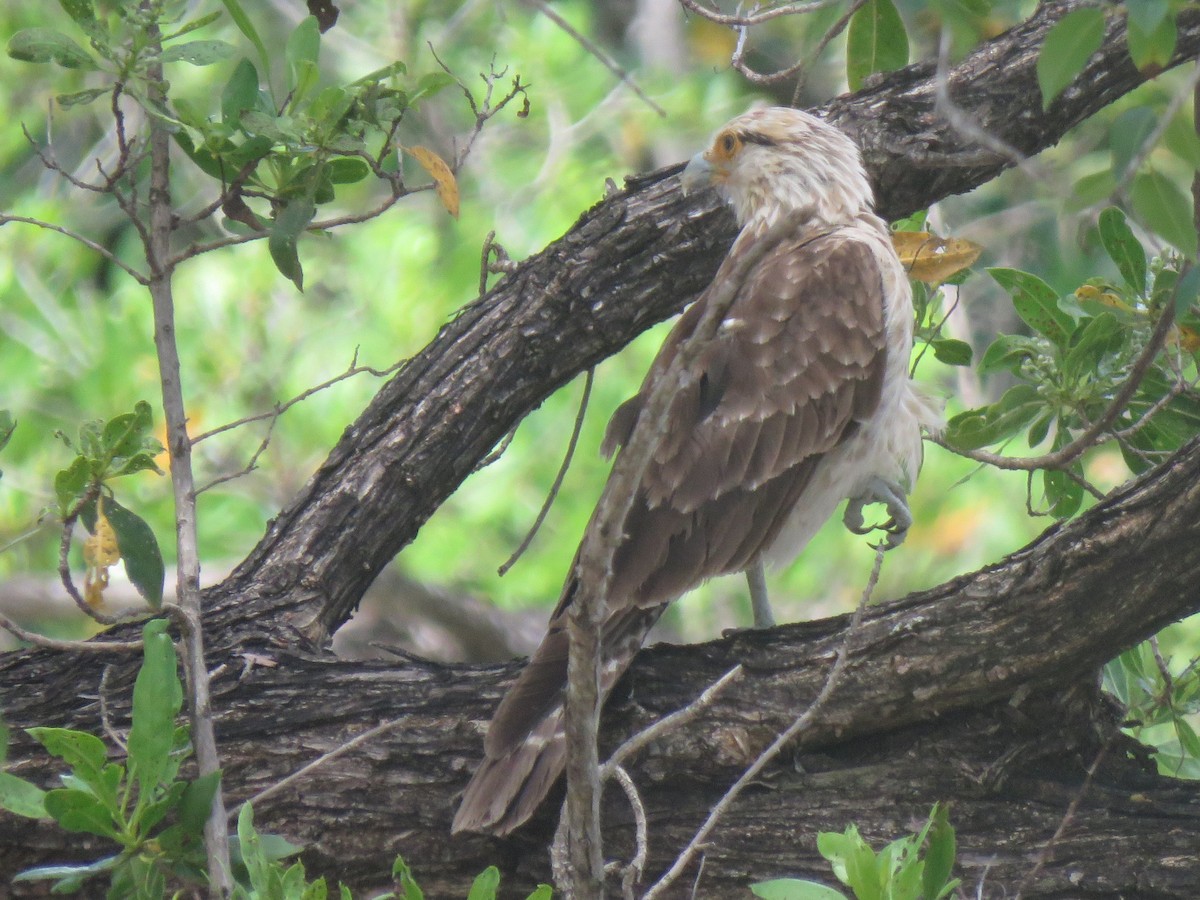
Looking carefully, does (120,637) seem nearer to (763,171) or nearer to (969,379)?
(763,171)

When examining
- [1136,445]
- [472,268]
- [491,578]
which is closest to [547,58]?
[472,268]

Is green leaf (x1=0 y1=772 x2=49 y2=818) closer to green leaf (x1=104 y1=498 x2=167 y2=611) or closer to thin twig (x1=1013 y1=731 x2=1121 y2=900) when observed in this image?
green leaf (x1=104 y1=498 x2=167 y2=611)

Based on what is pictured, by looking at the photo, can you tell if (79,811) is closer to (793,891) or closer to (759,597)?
(793,891)

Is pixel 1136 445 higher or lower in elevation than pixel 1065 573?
higher

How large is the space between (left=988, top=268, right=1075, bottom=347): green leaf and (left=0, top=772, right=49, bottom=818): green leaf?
2343 mm

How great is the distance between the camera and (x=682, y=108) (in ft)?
26.3

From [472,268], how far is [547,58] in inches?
72.3

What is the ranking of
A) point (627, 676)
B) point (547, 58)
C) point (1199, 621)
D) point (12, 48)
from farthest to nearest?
point (547, 58)
point (1199, 621)
point (627, 676)
point (12, 48)

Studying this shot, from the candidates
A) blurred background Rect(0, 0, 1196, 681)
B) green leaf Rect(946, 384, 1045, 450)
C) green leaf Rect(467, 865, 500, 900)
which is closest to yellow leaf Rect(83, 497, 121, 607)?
green leaf Rect(467, 865, 500, 900)

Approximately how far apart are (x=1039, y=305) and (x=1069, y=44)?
1682 mm

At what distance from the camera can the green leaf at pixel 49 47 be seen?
258 centimetres

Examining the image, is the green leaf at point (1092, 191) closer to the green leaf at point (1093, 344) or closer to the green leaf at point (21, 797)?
the green leaf at point (1093, 344)

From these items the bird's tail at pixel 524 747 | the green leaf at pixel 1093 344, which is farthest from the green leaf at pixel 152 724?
the green leaf at pixel 1093 344

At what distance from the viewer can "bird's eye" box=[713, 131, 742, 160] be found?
4242mm
